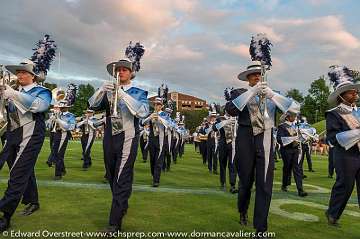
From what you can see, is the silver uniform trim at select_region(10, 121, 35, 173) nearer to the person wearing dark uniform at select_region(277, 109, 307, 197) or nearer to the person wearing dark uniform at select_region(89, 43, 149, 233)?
the person wearing dark uniform at select_region(89, 43, 149, 233)

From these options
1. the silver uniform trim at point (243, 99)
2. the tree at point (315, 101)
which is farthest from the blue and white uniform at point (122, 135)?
the tree at point (315, 101)

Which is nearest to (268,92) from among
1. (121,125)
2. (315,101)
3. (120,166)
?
(121,125)

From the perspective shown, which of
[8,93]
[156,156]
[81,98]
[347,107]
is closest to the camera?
[8,93]

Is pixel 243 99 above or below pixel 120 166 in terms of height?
above

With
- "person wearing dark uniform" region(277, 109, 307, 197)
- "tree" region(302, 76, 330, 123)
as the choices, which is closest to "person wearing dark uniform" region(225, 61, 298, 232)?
"person wearing dark uniform" region(277, 109, 307, 197)

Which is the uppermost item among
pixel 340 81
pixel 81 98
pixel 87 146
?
pixel 81 98

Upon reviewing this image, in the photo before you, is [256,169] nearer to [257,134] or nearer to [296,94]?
[257,134]

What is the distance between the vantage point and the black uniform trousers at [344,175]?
273 inches

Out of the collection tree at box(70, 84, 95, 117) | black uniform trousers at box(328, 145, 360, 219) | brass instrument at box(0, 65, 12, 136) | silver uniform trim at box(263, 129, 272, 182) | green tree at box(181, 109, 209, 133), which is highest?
tree at box(70, 84, 95, 117)

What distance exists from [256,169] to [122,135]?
1920 millimetres

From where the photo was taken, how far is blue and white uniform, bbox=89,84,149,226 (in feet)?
20.8

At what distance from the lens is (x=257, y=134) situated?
6273 millimetres

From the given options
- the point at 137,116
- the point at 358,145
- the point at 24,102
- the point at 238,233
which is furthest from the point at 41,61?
the point at 358,145

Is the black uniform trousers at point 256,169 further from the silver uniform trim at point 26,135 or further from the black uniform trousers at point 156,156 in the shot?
the black uniform trousers at point 156,156
